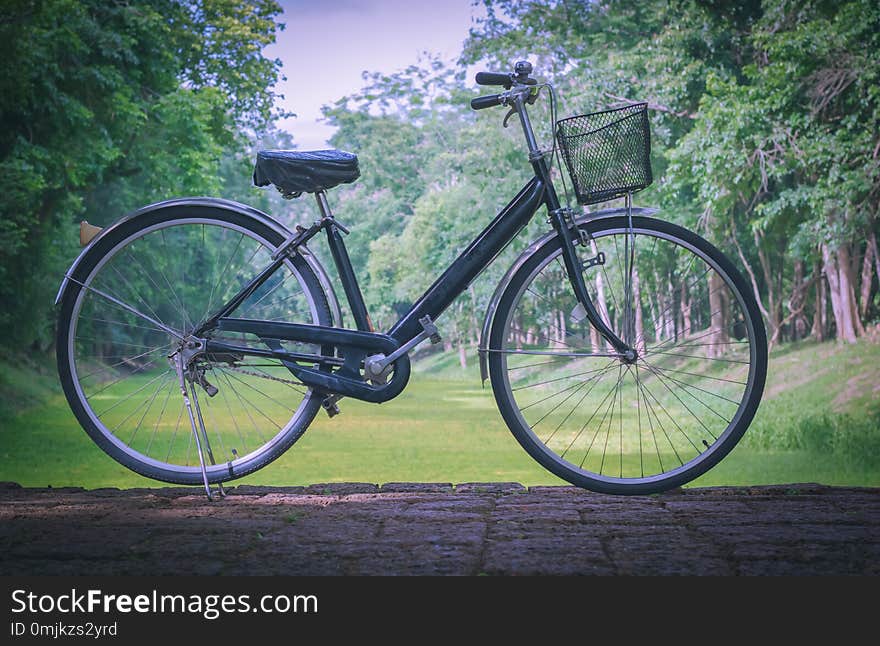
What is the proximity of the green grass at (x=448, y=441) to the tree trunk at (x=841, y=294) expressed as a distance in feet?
1.45

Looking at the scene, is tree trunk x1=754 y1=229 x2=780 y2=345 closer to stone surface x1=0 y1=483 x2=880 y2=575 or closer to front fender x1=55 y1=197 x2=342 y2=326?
stone surface x1=0 y1=483 x2=880 y2=575

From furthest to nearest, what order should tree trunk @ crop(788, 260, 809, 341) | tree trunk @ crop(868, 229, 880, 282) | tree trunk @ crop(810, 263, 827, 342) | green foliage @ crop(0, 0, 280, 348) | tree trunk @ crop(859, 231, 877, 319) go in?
tree trunk @ crop(788, 260, 809, 341) < tree trunk @ crop(810, 263, 827, 342) < tree trunk @ crop(859, 231, 877, 319) < tree trunk @ crop(868, 229, 880, 282) < green foliage @ crop(0, 0, 280, 348)

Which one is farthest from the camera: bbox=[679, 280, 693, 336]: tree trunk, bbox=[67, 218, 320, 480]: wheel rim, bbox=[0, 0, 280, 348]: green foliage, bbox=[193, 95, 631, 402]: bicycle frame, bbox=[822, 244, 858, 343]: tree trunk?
bbox=[822, 244, 858, 343]: tree trunk

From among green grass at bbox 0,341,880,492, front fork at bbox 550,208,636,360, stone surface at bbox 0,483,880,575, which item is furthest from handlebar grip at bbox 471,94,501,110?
green grass at bbox 0,341,880,492

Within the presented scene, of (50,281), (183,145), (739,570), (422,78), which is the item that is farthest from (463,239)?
(739,570)

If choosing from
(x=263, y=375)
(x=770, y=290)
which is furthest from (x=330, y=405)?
(x=770, y=290)

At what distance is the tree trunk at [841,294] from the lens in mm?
7168

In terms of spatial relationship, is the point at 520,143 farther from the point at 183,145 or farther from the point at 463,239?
the point at 183,145

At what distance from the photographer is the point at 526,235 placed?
734 cm

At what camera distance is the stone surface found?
161cm

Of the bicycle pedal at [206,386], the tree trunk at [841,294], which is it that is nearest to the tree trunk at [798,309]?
the tree trunk at [841,294]

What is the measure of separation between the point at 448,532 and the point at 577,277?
30.2 inches

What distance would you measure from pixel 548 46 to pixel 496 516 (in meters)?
5.76

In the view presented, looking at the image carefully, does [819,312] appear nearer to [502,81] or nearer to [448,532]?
[502,81]
